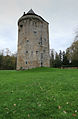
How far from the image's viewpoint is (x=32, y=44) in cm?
2652

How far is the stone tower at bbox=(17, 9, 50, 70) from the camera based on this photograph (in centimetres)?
2623

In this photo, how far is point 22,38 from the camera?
27328 mm

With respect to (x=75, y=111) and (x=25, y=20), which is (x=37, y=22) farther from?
(x=75, y=111)

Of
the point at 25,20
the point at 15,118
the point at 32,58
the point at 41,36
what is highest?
the point at 25,20

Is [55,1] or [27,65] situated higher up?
[55,1]

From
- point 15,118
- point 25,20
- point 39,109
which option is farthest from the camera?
point 25,20

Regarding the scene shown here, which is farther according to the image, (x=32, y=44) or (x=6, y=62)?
(x=6, y=62)

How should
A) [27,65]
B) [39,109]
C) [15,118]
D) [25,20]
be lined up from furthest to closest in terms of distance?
1. [25,20]
2. [27,65]
3. [39,109]
4. [15,118]

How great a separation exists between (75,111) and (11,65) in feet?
143

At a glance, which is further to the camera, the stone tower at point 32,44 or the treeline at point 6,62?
the treeline at point 6,62

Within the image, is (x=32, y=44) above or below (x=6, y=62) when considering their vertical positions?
above

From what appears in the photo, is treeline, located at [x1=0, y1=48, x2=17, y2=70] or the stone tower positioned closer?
the stone tower

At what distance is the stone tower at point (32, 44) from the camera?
1033 inches

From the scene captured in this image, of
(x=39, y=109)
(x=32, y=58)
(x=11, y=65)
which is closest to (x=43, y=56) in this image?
(x=32, y=58)
